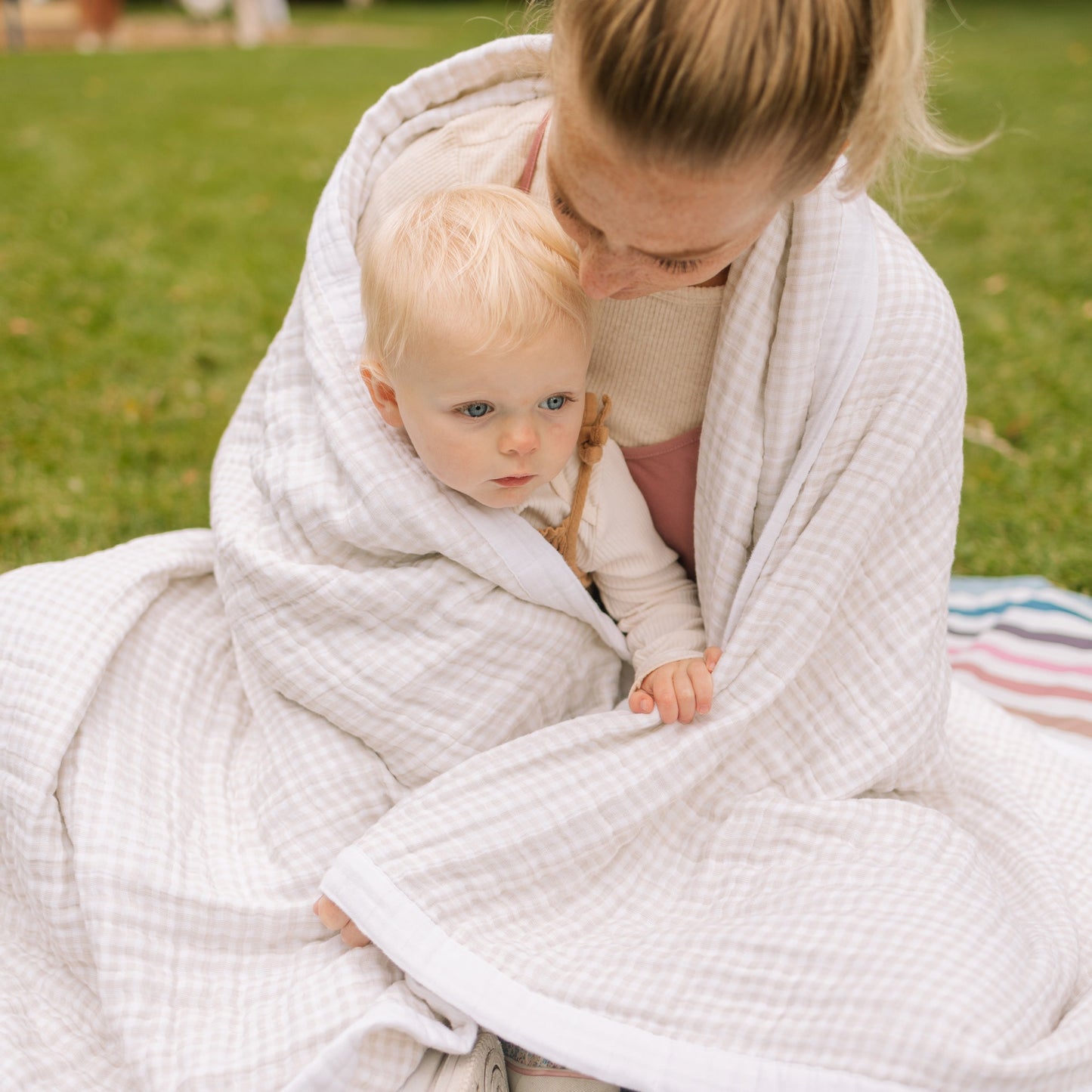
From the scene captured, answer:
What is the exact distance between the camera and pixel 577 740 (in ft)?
6.32

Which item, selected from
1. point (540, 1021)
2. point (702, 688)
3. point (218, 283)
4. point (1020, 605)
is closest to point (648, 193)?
point (702, 688)

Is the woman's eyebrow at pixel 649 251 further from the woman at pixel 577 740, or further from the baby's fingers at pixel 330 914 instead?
the baby's fingers at pixel 330 914

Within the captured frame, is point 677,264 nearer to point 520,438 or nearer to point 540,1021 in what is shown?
point 520,438

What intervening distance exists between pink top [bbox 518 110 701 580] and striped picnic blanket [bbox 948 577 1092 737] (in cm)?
106

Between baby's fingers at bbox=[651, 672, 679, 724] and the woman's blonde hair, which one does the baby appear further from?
the woman's blonde hair

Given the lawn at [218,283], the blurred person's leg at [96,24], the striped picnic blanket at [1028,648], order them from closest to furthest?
the striped picnic blanket at [1028,648] < the lawn at [218,283] < the blurred person's leg at [96,24]

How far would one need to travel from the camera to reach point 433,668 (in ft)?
6.49

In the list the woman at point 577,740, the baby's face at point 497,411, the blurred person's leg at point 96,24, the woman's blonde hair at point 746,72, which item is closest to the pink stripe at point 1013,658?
the woman at point 577,740

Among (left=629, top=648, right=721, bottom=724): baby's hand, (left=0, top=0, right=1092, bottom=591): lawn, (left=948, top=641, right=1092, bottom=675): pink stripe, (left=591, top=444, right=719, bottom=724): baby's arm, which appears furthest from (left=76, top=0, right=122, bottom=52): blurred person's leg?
(left=629, top=648, right=721, bottom=724): baby's hand

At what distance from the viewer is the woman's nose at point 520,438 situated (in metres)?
1.79

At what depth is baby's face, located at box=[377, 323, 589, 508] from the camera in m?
1.77

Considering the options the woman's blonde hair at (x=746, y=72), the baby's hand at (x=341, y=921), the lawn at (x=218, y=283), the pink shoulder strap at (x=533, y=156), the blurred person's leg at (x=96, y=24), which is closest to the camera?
the woman's blonde hair at (x=746, y=72)

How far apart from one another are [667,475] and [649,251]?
0.58 m

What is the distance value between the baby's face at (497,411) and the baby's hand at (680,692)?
1.30ft
